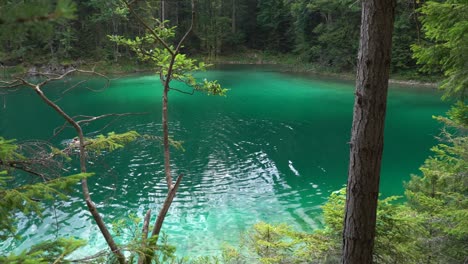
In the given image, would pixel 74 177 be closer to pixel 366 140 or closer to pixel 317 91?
pixel 366 140

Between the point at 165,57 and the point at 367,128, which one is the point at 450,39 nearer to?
the point at 367,128

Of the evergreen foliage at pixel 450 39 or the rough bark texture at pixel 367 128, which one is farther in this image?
the evergreen foliage at pixel 450 39

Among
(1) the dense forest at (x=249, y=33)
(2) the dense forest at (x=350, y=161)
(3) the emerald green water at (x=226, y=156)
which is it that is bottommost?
(3) the emerald green water at (x=226, y=156)

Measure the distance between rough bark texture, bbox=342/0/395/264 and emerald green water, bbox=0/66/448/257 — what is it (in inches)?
87.4

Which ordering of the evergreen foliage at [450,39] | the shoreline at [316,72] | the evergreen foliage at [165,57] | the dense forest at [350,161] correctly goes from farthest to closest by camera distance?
the shoreline at [316,72] → the evergreen foliage at [165,57] → the evergreen foliage at [450,39] → the dense forest at [350,161]

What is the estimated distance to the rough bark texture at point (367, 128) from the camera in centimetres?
259

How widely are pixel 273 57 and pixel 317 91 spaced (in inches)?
659

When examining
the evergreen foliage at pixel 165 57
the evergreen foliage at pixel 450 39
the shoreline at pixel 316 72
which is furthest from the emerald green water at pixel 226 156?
the evergreen foliage at pixel 450 39

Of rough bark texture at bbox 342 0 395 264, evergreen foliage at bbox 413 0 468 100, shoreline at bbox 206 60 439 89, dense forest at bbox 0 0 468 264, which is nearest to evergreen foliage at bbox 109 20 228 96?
dense forest at bbox 0 0 468 264

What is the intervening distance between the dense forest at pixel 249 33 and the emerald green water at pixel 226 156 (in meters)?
5.45

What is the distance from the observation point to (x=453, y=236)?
3.63m

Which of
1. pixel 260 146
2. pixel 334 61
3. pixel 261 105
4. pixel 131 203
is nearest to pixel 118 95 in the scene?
pixel 261 105

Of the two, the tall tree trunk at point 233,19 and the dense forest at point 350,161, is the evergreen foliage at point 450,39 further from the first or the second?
the tall tree trunk at point 233,19

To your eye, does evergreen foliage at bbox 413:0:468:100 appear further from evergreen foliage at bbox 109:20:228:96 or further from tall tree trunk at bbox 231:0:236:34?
tall tree trunk at bbox 231:0:236:34
